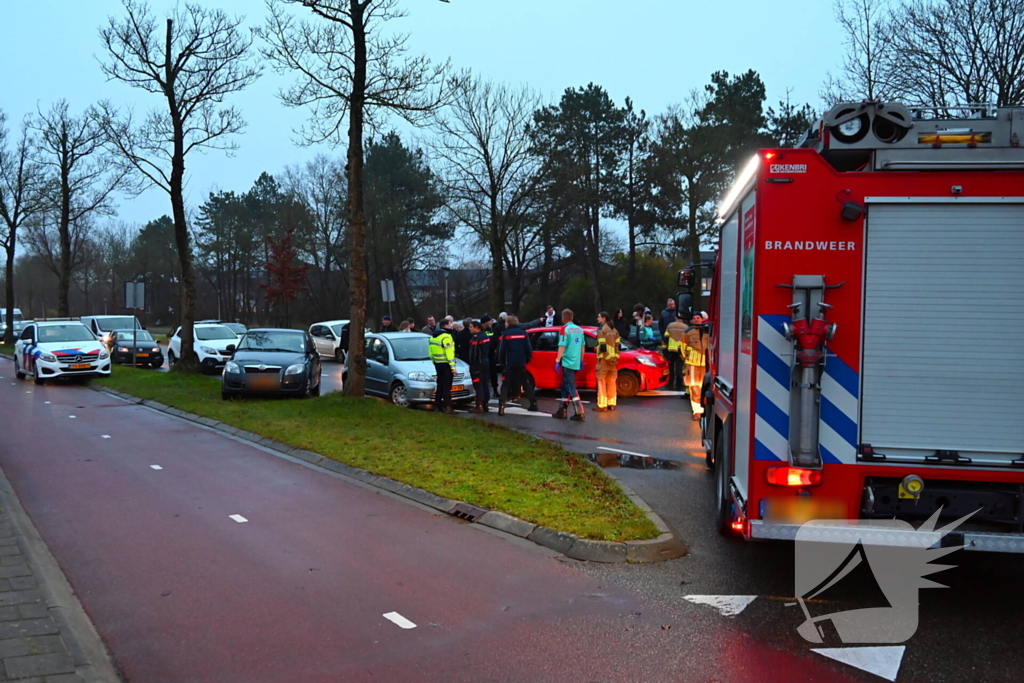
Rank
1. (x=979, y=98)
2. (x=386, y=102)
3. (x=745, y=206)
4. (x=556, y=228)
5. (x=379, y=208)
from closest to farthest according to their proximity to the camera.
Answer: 1. (x=745, y=206)
2. (x=386, y=102)
3. (x=979, y=98)
4. (x=556, y=228)
5. (x=379, y=208)

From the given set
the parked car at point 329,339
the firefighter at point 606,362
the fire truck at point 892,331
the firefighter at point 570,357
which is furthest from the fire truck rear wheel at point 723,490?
the parked car at point 329,339

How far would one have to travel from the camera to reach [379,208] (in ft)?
162

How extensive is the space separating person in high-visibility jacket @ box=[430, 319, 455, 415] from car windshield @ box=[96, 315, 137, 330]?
20765mm

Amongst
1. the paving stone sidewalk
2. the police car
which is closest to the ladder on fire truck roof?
the paving stone sidewalk

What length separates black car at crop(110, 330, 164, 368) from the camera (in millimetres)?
30438

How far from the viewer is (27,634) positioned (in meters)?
4.84

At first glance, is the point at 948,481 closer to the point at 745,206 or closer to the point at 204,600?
the point at 745,206

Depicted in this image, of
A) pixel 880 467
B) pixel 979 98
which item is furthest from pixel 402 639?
pixel 979 98

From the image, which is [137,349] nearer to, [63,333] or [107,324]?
[107,324]

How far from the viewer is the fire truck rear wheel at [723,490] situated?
6816mm

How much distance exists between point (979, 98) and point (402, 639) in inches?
824

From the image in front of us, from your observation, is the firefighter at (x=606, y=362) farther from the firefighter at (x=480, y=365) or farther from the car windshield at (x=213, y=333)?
the car windshield at (x=213, y=333)

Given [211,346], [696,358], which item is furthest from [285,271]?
[696,358]

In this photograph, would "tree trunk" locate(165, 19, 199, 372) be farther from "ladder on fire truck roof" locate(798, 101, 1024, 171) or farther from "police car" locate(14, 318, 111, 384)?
"ladder on fire truck roof" locate(798, 101, 1024, 171)
